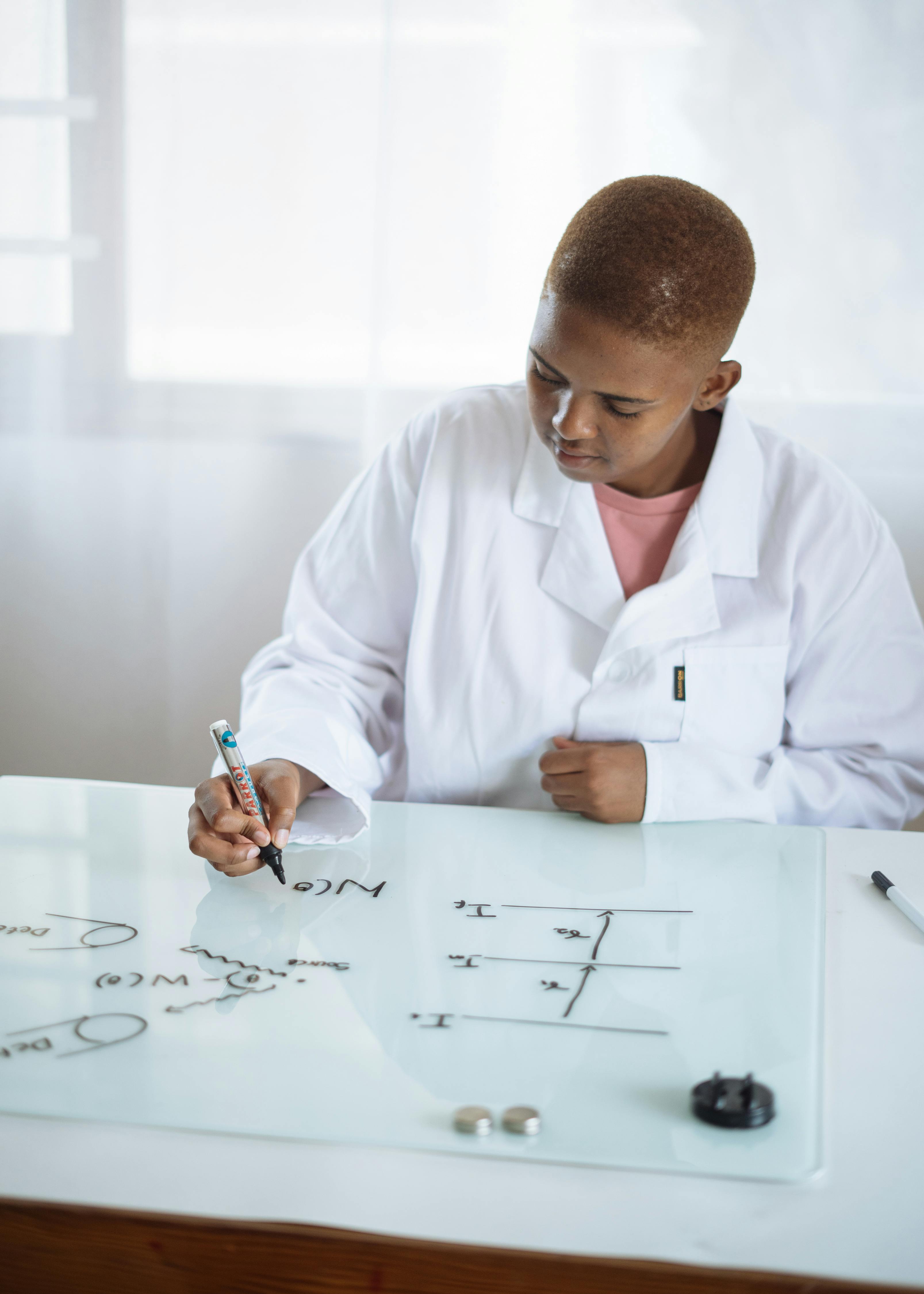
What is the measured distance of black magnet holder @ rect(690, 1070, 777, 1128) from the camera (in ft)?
1.94

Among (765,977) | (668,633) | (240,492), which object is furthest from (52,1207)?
(240,492)

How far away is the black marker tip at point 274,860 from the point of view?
2.89ft

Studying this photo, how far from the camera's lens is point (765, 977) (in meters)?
0.76

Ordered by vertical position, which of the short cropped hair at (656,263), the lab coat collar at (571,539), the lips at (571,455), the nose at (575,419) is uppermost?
the short cropped hair at (656,263)

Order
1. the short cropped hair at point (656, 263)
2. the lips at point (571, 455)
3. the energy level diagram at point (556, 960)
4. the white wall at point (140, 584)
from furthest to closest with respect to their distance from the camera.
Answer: the white wall at point (140, 584) < the lips at point (571, 455) < the short cropped hair at point (656, 263) < the energy level diagram at point (556, 960)

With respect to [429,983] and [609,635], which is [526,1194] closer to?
[429,983]

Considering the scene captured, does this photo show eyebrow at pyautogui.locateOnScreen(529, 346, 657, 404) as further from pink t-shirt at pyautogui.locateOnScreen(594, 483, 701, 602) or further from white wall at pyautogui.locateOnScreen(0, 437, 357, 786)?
white wall at pyautogui.locateOnScreen(0, 437, 357, 786)

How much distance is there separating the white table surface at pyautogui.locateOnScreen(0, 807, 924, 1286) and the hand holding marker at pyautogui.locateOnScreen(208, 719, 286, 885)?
32 cm

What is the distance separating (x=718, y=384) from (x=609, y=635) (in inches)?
11.5

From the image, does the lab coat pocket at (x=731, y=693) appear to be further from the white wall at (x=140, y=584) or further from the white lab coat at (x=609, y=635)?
the white wall at (x=140, y=584)

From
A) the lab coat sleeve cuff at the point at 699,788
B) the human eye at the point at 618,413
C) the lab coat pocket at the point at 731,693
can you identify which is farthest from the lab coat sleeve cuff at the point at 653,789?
the human eye at the point at 618,413

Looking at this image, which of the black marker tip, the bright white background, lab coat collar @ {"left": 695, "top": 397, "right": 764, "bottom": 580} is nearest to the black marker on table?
lab coat collar @ {"left": 695, "top": 397, "right": 764, "bottom": 580}

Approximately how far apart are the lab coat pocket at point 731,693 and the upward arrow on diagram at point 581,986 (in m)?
0.46

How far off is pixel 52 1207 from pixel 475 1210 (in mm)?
207
